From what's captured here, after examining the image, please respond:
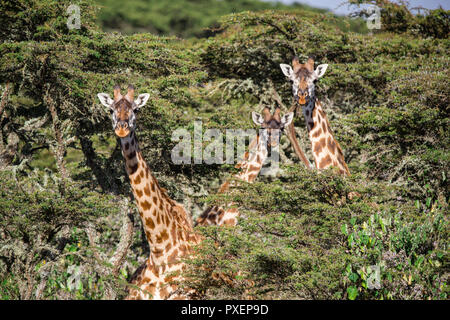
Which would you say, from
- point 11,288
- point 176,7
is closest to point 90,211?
point 11,288

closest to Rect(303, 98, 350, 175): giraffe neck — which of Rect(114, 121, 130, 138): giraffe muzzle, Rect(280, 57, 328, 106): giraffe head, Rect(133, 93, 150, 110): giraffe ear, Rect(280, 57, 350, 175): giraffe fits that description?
Rect(280, 57, 350, 175): giraffe

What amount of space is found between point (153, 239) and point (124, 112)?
1.84 meters

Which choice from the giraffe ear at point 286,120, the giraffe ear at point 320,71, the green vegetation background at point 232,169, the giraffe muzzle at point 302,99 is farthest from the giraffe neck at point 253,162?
the giraffe ear at point 320,71

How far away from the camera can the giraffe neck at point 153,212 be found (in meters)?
7.17

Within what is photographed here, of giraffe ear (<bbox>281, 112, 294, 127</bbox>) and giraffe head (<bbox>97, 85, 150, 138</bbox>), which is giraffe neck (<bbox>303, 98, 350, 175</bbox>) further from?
giraffe head (<bbox>97, 85, 150, 138</bbox>)

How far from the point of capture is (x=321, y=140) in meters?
9.20

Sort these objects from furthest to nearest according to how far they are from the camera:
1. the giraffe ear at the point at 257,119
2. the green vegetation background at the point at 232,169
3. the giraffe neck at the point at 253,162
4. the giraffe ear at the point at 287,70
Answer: the giraffe ear at the point at 257,119, the giraffe neck at the point at 253,162, the giraffe ear at the point at 287,70, the green vegetation background at the point at 232,169

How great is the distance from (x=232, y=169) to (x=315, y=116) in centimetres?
→ 180

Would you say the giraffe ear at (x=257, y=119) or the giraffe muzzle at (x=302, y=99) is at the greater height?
the giraffe muzzle at (x=302, y=99)

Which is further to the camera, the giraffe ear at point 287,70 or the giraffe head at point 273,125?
the giraffe head at point 273,125

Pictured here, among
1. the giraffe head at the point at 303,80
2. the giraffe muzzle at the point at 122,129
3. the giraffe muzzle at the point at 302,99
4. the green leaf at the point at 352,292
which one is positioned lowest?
the green leaf at the point at 352,292

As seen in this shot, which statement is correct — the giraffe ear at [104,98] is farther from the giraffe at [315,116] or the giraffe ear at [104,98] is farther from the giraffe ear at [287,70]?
the giraffe ear at [287,70]

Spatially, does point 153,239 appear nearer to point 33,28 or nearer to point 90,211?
point 90,211

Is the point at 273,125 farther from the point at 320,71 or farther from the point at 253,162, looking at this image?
the point at 320,71
